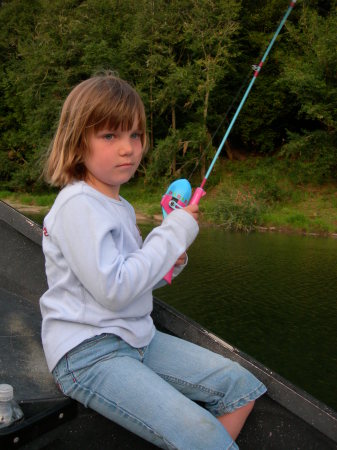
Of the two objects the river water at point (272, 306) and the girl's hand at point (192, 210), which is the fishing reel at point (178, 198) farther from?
the river water at point (272, 306)

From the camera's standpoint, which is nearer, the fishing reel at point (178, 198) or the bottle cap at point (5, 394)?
the bottle cap at point (5, 394)

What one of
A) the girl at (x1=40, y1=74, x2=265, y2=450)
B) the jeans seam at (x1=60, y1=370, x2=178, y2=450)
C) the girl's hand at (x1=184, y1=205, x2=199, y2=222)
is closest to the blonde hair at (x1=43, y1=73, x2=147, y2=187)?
the girl at (x1=40, y1=74, x2=265, y2=450)

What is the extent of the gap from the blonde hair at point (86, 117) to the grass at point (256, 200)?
880 cm

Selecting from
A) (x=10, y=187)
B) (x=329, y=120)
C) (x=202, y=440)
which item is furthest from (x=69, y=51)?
(x=202, y=440)

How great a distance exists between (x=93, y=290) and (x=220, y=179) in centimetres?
1475

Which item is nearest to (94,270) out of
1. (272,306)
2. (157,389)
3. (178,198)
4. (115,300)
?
(115,300)

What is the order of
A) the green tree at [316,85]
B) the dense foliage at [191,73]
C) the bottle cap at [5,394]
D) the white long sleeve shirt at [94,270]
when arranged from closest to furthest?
1. the bottle cap at [5,394]
2. the white long sleeve shirt at [94,270]
3. the green tree at [316,85]
4. the dense foliage at [191,73]

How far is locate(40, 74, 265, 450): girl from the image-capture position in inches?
40.9

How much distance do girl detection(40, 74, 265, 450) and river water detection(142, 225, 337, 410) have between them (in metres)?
1.51

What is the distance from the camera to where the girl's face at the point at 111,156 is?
1181mm

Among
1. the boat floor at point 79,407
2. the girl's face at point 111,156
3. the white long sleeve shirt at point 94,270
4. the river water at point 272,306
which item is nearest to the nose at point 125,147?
the girl's face at point 111,156

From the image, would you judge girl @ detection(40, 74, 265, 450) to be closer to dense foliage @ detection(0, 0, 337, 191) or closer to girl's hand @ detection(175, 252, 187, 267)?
girl's hand @ detection(175, 252, 187, 267)

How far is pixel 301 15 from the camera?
1459 cm

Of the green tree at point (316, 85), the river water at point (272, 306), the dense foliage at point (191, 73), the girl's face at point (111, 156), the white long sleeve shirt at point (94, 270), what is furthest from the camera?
the dense foliage at point (191, 73)
